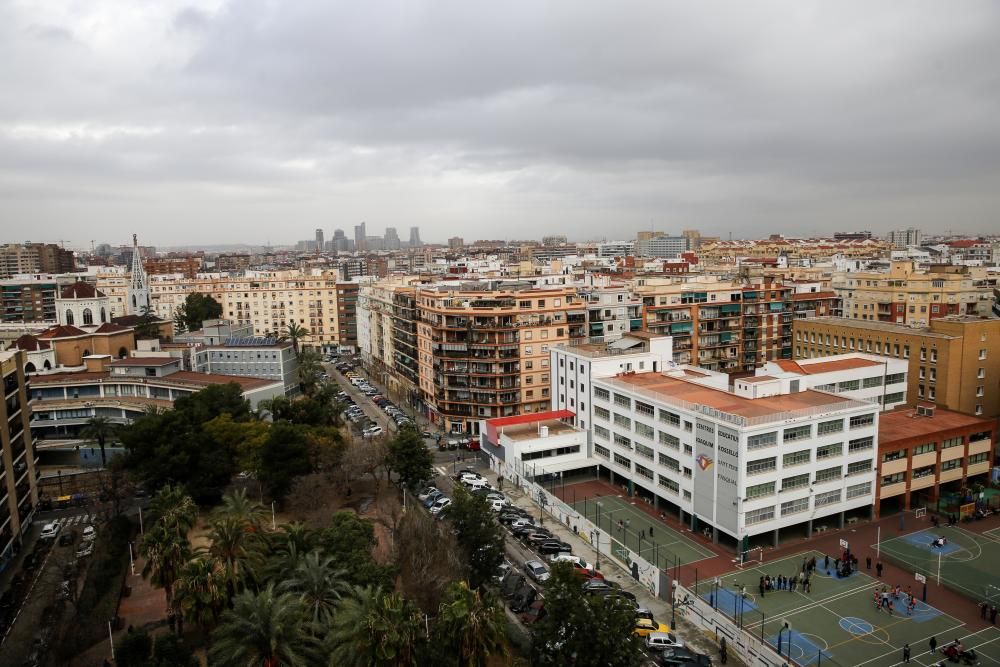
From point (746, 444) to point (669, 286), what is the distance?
46118 millimetres

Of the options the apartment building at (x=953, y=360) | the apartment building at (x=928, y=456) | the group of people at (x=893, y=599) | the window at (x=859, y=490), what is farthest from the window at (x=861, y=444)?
the apartment building at (x=953, y=360)

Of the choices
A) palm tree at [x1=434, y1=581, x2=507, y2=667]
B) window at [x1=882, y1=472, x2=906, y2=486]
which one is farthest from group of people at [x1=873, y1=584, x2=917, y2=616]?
palm tree at [x1=434, y1=581, x2=507, y2=667]

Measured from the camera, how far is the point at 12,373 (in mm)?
51375

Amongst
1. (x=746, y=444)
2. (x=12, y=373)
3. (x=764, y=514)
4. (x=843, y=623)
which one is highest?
(x=12, y=373)

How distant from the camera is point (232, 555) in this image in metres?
35.3

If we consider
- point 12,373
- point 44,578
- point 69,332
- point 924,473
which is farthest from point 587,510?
point 69,332

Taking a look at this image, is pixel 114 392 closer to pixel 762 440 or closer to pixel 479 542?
pixel 479 542

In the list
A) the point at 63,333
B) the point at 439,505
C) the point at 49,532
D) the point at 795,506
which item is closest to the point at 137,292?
the point at 63,333

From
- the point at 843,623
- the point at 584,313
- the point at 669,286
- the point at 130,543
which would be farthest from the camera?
the point at 669,286

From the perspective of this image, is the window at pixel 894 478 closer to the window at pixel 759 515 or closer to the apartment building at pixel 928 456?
the apartment building at pixel 928 456

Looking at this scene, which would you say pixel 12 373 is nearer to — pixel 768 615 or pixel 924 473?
pixel 768 615

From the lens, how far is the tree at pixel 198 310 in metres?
130

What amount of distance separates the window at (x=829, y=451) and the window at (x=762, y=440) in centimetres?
424

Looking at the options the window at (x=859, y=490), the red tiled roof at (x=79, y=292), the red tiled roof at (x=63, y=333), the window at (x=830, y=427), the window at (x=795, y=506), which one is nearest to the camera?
the window at (x=795, y=506)
